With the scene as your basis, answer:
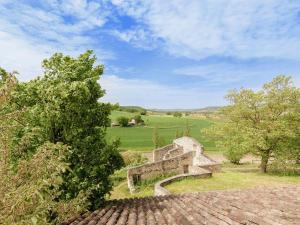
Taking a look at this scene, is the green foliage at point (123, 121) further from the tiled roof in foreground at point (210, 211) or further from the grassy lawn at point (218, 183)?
the tiled roof in foreground at point (210, 211)

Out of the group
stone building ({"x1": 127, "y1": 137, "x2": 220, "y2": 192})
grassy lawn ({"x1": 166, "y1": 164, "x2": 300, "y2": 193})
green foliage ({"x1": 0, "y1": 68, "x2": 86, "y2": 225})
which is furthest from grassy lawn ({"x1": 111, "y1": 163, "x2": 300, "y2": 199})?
green foliage ({"x1": 0, "y1": 68, "x2": 86, "y2": 225})

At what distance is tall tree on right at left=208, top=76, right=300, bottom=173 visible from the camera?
36.3 meters

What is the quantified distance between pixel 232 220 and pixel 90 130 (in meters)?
8.87

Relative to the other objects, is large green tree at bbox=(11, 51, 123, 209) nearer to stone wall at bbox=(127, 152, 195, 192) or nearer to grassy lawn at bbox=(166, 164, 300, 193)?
grassy lawn at bbox=(166, 164, 300, 193)

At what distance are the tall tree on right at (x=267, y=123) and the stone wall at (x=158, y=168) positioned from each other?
492 cm

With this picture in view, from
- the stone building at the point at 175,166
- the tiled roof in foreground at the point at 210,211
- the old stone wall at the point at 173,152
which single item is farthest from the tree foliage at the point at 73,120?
the old stone wall at the point at 173,152

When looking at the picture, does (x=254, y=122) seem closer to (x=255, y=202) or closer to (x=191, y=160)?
(x=191, y=160)

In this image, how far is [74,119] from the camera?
1526cm

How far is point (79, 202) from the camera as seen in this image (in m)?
12.5

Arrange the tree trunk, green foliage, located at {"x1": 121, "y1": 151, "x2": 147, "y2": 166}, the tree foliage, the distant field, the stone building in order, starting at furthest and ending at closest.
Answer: the distant field < green foliage, located at {"x1": 121, "y1": 151, "x2": 147, "y2": 166} < the tree trunk < the stone building < the tree foliage

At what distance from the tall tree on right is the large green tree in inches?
959

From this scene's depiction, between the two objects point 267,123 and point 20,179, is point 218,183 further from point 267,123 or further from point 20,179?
point 20,179

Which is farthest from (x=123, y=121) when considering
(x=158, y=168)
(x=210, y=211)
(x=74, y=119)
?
(x=210, y=211)

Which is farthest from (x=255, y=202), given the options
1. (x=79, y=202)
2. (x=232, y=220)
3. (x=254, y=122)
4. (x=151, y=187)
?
(x=254, y=122)
